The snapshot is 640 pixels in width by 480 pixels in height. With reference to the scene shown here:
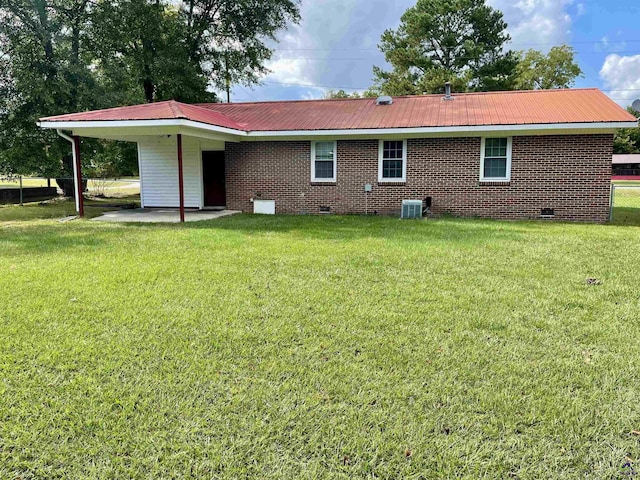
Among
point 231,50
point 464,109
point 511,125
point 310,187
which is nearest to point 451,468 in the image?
point 511,125

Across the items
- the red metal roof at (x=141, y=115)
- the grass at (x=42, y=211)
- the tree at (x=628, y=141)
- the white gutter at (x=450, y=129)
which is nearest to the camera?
the red metal roof at (x=141, y=115)

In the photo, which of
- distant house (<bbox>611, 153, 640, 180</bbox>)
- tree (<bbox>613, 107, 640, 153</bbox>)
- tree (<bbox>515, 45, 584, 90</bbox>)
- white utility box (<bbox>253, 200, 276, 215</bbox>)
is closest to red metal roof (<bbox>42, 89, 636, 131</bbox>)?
white utility box (<bbox>253, 200, 276, 215</bbox>)

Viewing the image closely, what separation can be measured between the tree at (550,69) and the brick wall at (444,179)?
30860mm

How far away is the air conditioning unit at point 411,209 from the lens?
1270cm

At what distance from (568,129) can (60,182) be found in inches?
770

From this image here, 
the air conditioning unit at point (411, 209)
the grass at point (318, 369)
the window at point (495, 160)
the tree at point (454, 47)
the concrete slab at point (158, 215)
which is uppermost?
the tree at point (454, 47)

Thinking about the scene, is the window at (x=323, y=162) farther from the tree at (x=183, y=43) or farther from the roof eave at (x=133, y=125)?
the tree at (x=183, y=43)

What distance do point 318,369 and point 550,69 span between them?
147 ft

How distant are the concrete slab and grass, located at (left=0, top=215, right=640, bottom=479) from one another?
5.66 m

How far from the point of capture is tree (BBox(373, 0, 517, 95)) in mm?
31203

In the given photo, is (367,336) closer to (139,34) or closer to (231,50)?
(139,34)

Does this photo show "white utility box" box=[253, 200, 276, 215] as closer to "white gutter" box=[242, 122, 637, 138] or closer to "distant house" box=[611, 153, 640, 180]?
"white gutter" box=[242, 122, 637, 138]

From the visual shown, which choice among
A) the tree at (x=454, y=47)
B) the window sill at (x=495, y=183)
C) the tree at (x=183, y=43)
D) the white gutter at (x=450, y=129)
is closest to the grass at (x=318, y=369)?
the white gutter at (x=450, y=129)

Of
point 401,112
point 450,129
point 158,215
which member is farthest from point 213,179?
point 450,129
